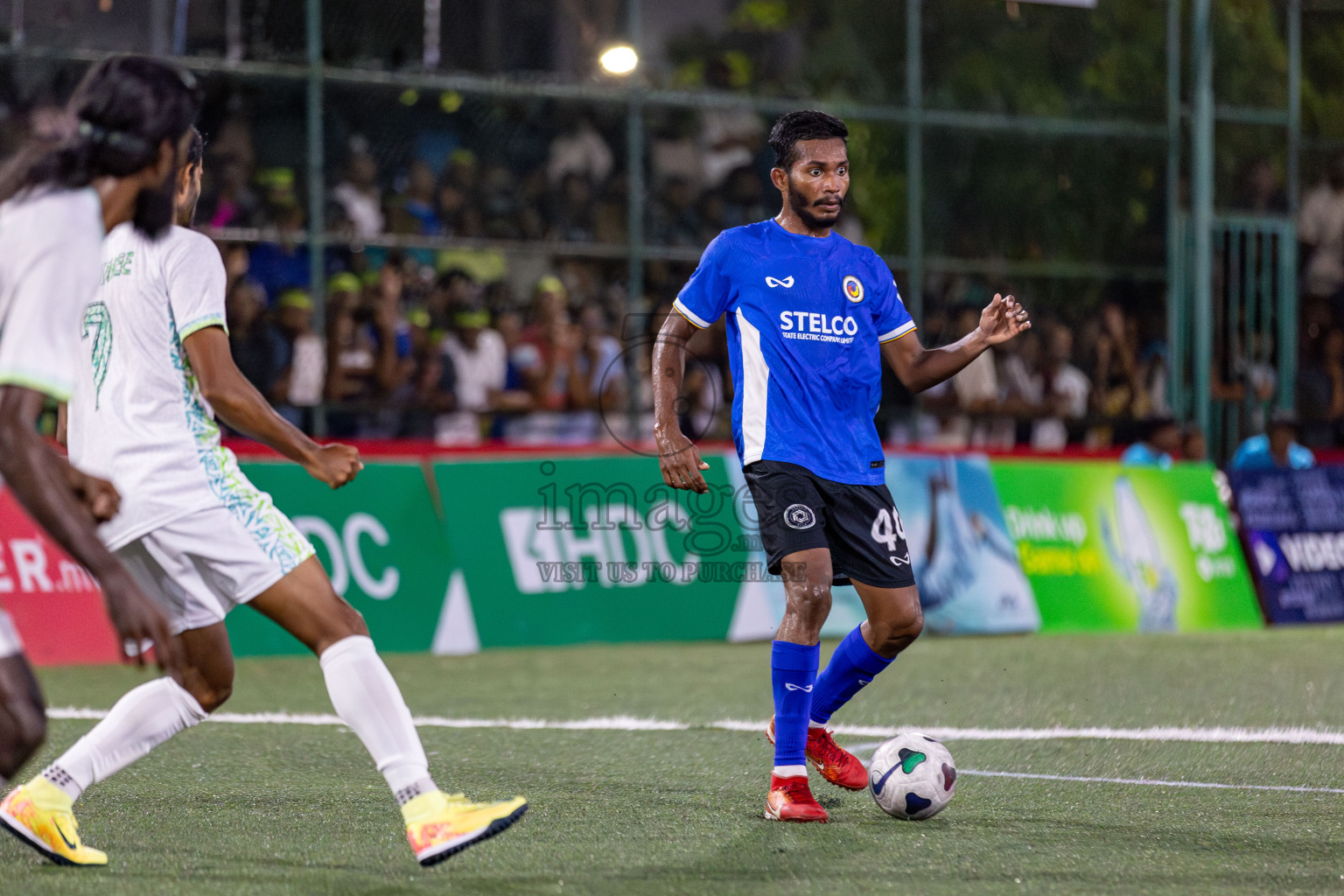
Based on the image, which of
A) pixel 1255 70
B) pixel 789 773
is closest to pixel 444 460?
pixel 789 773

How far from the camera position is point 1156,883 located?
15.1 ft

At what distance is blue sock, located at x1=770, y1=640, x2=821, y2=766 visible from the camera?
572 cm

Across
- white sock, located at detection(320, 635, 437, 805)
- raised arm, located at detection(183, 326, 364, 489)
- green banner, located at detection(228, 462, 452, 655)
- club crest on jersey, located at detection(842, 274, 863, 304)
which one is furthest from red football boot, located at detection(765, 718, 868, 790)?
green banner, located at detection(228, 462, 452, 655)

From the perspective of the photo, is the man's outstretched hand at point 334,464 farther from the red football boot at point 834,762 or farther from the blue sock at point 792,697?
the red football boot at point 834,762

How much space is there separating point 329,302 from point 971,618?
5.83 metres

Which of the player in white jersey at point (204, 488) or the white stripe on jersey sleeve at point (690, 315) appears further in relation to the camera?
the white stripe on jersey sleeve at point (690, 315)

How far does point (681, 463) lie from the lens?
585 cm

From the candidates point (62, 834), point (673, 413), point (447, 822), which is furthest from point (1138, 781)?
point (62, 834)

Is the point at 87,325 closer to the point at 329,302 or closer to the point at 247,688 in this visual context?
the point at 247,688

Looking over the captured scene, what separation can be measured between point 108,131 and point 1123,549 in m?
11.3

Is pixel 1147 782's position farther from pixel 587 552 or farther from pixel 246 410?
pixel 587 552

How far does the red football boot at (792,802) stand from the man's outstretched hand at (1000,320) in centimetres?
165

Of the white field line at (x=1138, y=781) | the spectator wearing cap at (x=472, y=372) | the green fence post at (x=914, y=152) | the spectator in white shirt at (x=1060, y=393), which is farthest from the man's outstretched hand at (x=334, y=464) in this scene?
the spectator in white shirt at (x=1060, y=393)

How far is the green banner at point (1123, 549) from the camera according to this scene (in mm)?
13633
